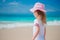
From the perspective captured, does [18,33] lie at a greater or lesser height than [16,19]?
lesser

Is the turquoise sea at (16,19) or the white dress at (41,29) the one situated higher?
the turquoise sea at (16,19)

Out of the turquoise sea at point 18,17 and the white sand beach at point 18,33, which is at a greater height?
the turquoise sea at point 18,17

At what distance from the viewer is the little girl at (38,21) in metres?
1.37

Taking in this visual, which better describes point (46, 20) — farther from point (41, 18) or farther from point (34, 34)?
point (34, 34)

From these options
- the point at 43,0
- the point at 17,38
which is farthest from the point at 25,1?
the point at 17,38

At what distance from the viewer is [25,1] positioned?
1.43 m

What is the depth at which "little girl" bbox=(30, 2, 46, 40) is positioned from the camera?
4.49 feet

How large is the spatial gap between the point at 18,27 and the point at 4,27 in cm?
15

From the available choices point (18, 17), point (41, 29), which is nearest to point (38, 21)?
point (41, 29)

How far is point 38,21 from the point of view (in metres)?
1.38

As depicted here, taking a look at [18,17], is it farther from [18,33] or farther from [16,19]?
[18,33]

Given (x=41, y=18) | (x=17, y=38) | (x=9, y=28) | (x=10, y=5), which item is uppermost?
(x=10, y=5)

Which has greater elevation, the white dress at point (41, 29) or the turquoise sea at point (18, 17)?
the turquoise sea at point (18, 17)

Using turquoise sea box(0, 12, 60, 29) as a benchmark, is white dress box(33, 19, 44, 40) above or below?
below
